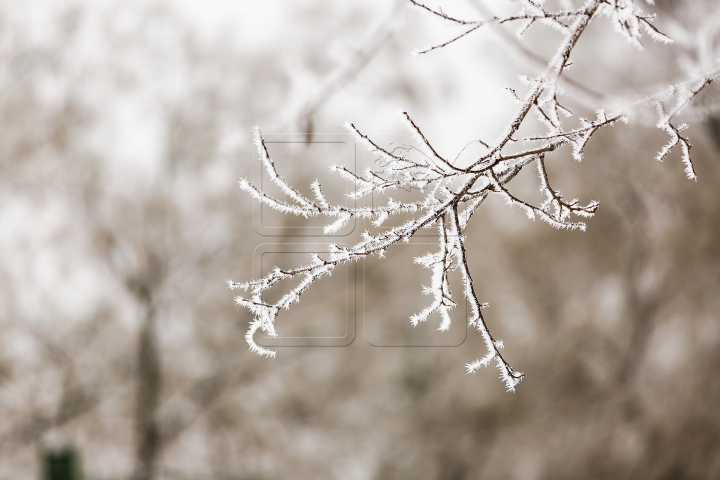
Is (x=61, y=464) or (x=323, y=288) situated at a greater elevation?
(x=323, y=288)

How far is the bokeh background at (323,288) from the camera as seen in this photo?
5.66 ft

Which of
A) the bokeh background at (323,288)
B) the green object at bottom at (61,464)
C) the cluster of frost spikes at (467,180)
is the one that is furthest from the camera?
the green object at bottom at (61,464)

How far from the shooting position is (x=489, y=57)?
5.76 feet

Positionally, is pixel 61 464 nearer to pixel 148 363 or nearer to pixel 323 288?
pixel 148 363

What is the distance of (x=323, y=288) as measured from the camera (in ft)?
5.88

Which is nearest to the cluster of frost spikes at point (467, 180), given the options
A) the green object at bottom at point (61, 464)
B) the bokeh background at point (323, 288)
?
the bokeh background at point (323, 288)

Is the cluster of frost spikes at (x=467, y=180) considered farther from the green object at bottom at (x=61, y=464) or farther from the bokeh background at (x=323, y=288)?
the green object at bottom at (x=61, y=464)

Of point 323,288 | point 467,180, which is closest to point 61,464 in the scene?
point 323,288

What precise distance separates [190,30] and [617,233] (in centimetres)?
191

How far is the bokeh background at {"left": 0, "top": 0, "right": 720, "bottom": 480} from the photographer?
1.73 metres

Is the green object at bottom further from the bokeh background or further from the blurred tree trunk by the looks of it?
the blurred tree trunk

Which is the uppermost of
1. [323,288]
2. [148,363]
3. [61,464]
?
[323,288]

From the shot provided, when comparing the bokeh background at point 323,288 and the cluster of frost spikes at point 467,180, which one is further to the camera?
the bokeh background at point 323,288

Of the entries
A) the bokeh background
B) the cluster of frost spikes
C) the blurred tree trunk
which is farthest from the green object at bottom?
the cluster of frost spikes
